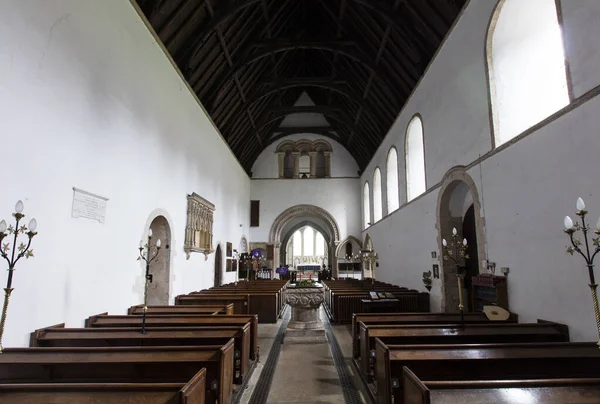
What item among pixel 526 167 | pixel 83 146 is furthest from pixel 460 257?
pixel 83 146

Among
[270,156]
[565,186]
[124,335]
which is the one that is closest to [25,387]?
[124,335]

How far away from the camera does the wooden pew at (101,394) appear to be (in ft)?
6.58

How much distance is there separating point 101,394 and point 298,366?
323cm

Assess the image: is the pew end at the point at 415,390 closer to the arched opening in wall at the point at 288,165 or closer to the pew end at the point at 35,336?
the pew end at the point at 35,336

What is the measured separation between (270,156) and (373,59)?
28.3 ft

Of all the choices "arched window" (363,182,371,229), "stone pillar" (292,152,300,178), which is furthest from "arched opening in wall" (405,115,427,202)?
"stone pillar" (292,152,300,178)

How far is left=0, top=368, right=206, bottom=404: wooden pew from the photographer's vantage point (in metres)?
2.01

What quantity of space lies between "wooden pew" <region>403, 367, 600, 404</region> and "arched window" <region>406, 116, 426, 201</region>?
7245 mm

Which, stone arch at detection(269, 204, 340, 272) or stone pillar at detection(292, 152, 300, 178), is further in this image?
stone pillar at detection(292, 152, 300, 178)

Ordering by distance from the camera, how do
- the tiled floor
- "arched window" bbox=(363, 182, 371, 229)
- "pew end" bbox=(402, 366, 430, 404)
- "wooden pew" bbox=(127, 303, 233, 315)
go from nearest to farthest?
1. "pew end" bbox=(402, 366, 430, 404)
2. the tiled floor
3. "wooden pew" bbox=(127, 303, 233, 315)
4. "arched window" bbox=(363, 182, 371, 229)

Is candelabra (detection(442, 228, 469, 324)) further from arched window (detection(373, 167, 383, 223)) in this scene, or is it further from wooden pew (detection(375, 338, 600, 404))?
arched window (detection(373, 167, 383, 223))

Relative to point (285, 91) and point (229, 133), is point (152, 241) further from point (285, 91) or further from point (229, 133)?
point (285, 91)

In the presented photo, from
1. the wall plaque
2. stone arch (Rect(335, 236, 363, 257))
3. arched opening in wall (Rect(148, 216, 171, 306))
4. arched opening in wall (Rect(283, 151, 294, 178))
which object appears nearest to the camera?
the wall plaque

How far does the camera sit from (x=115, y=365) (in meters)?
2.76
